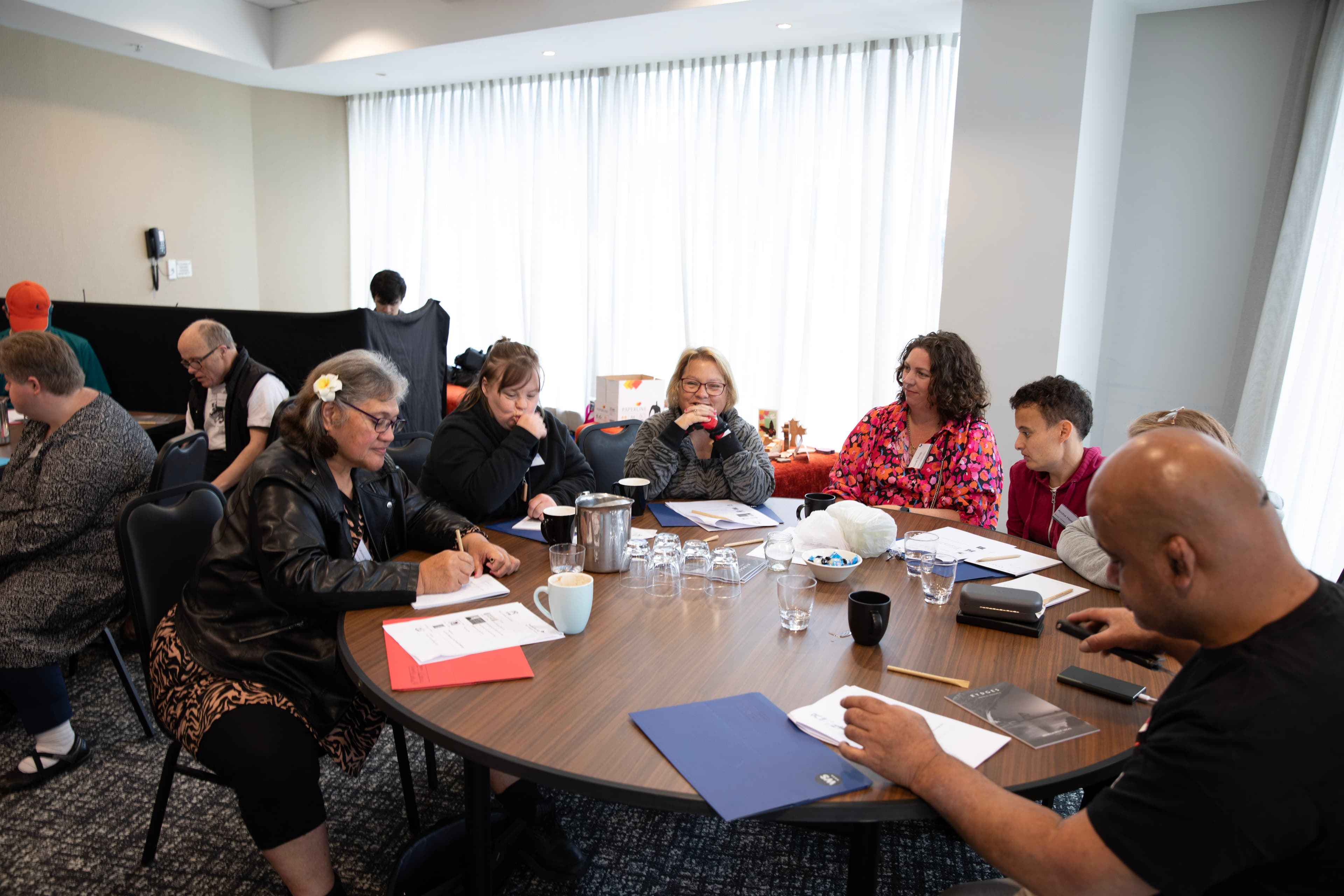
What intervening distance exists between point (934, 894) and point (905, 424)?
1533 millimetres

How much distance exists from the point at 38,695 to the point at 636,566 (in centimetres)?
186

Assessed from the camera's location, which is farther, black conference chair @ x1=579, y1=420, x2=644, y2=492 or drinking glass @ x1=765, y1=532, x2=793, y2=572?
black conference chair @ x1=579, y1=420, x2=644, y2=492

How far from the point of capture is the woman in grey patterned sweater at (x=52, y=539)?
2.41 m

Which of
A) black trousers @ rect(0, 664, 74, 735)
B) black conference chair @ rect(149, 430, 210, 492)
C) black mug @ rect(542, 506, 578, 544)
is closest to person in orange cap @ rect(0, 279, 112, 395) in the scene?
black conference chair @ rect(149, 430, 210, 492)

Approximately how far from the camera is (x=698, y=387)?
2.95 m

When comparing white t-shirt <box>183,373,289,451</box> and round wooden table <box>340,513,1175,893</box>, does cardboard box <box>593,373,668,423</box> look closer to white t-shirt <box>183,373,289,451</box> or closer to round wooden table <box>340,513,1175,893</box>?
white t-shirt <box>183,373,289,451</box>

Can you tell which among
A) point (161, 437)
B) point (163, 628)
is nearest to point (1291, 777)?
point (163, 628)

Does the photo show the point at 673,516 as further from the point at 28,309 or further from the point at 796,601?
the point at 28,309

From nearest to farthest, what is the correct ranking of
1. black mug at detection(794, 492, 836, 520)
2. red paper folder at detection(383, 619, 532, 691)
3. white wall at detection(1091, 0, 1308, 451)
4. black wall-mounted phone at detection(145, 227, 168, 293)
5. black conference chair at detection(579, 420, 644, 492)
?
red paper folder at detection(383, 619, 532, 691)
black mug at detection(794, 492, 836, 520)
black conference chair at detection(579, 420, 644, 492)
white wall at detection(1091, 0, 1308, 451)
black wall-mounted phone at detection(145, 227, 168, 293)

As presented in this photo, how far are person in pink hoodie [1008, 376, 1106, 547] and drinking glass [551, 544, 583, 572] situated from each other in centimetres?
141

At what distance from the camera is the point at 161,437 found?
4.27m

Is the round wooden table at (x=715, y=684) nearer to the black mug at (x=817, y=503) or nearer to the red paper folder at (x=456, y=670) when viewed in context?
the red paper folder at (x=456, y=670)

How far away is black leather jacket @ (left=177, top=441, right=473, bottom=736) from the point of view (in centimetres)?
172

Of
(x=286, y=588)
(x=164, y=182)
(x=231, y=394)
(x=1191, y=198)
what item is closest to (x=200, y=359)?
(x=231, y=394)
